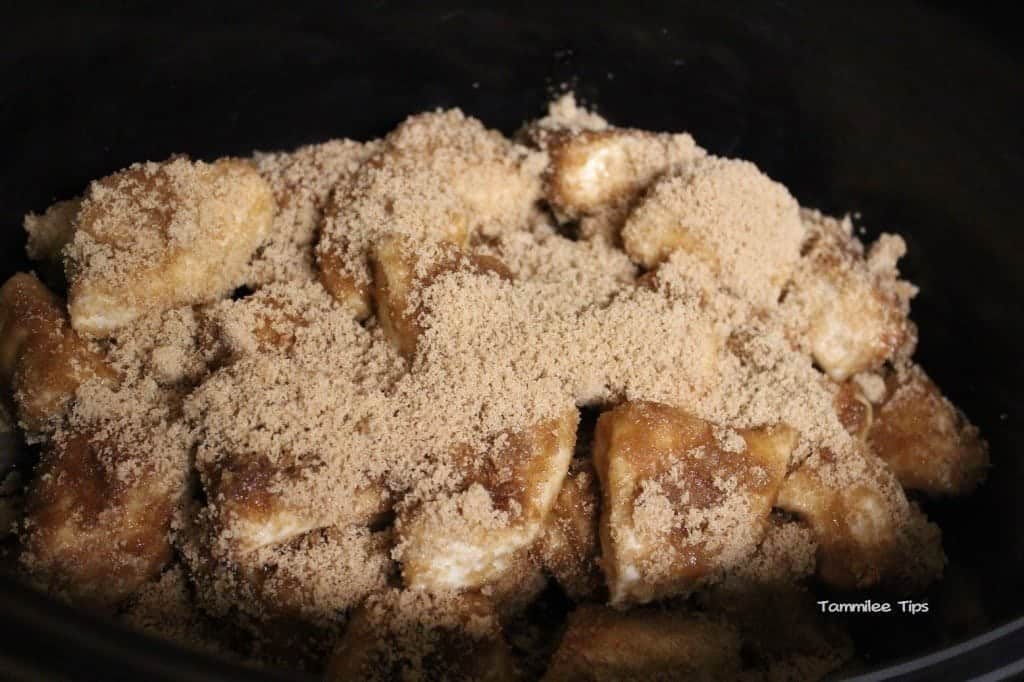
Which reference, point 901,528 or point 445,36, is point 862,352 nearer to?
point 901,528

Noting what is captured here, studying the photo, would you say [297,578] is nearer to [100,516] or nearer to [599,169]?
[100,516]

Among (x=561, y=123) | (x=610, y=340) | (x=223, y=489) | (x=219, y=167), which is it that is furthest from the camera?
(x=561, y=123)

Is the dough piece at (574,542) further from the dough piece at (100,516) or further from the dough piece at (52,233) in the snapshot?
the dough piece at (52,233)

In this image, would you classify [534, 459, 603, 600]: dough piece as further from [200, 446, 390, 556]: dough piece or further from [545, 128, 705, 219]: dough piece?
[545, 128, 705, 219]: dough piece

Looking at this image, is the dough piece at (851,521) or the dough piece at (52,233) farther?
the dough piece at (52,233)

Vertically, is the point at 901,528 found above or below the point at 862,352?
below

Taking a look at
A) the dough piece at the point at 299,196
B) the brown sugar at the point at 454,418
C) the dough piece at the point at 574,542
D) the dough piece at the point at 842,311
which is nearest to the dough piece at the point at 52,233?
the brown sugar at the point at 454,418

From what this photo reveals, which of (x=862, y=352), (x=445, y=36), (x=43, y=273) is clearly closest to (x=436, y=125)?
(x=445, y=36)
